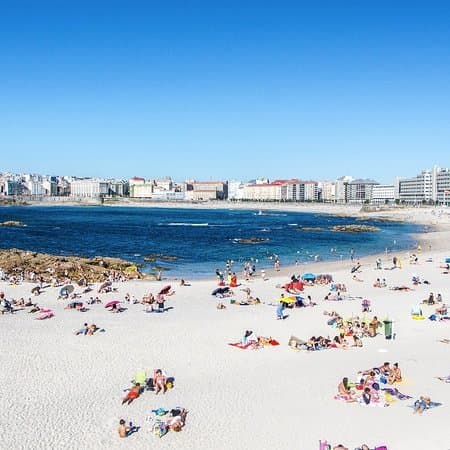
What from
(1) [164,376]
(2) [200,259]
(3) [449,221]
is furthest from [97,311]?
(3) [449,221]

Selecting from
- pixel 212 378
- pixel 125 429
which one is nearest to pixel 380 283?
pixel 212 378

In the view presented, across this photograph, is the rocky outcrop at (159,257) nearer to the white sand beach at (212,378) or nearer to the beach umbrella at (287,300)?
the white sand beach at (212,378)

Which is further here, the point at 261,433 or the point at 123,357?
the point at 123,357

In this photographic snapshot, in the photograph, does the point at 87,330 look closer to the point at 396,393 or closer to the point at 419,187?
the point at 396,393

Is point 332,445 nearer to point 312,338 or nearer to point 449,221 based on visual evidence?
point 312,338

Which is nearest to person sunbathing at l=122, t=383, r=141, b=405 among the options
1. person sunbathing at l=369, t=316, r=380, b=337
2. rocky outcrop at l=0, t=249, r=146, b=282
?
person sunbathing at l=369, t=316, r=380, b=337

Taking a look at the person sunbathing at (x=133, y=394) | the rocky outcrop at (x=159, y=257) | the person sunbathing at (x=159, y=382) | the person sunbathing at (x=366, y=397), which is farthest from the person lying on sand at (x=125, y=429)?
the rocky outcrop at (x=159, y=257)
